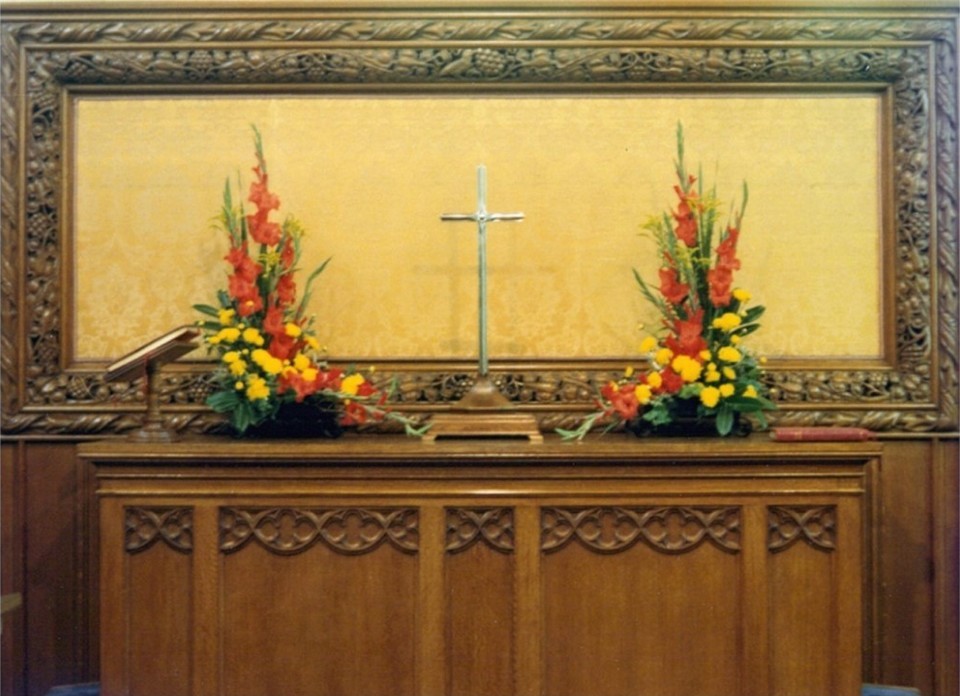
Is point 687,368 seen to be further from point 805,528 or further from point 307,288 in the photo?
point 307,288

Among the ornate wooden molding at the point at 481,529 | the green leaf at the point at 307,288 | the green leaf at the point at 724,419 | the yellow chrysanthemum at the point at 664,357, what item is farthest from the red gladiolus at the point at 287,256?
the green leaf at the point at 724,419

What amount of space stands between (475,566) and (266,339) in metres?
1.16

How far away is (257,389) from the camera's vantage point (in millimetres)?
3781

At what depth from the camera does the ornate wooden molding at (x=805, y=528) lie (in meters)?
3.44

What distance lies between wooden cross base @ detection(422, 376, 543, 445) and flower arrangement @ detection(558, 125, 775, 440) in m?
0.19

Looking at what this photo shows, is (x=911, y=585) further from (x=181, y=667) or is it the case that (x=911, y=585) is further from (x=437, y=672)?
(x=181, y=667)

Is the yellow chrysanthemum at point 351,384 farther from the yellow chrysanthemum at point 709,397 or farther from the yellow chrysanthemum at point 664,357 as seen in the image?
the yellow chrysanthemum at point 709,397

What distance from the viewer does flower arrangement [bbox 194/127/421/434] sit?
3.83m

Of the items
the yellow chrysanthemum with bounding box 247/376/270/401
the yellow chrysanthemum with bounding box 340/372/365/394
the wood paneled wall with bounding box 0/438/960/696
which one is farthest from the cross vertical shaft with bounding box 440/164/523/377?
the wood paneled wall with bounding box 0/438/960/696

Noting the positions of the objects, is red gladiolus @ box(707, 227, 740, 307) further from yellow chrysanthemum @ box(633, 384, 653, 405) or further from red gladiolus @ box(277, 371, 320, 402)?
red gladiolus @ box(277, 371, 320, 402)

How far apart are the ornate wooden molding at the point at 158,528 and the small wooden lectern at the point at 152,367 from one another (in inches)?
11.0

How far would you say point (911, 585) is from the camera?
4.19m

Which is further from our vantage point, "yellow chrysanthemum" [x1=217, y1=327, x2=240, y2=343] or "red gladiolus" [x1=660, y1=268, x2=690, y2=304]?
"red gladiolus" [x1=660, y1=268, x2=690, y2=304]

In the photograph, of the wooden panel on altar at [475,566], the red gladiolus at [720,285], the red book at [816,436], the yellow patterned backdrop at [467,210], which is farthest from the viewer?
the yellow patterned backdrop at [467,210]
